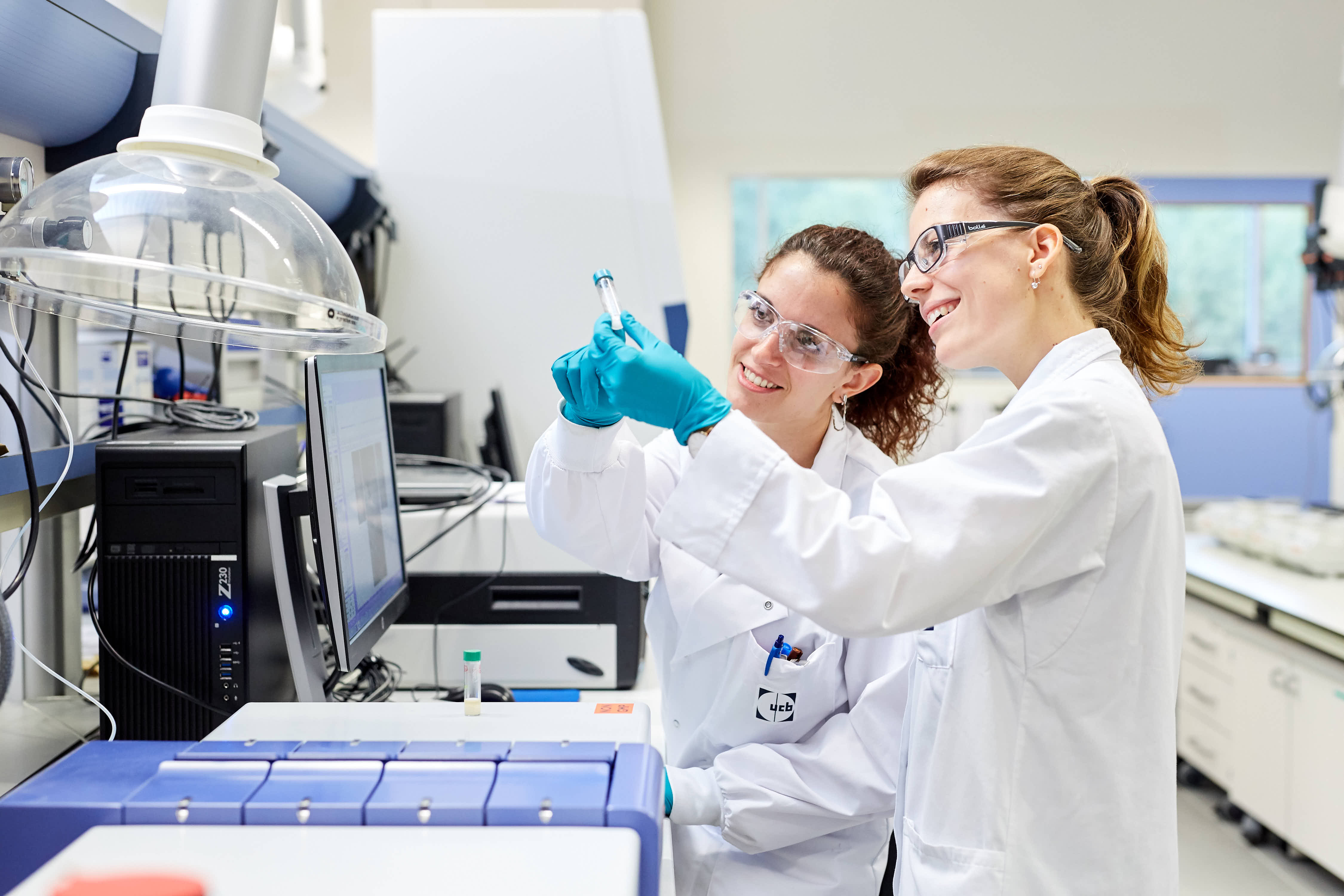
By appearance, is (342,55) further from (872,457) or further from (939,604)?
(939,604)

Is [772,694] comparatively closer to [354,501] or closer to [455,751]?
[455,751]

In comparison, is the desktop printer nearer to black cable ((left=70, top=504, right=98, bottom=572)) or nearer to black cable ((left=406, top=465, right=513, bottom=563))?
black cable ((left=406, top=465, right=513, bottom=563))

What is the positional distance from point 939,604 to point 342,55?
14.3 ft

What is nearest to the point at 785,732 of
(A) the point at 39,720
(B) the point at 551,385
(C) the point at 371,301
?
(A) the point at 39,720

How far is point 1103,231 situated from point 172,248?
96 cm

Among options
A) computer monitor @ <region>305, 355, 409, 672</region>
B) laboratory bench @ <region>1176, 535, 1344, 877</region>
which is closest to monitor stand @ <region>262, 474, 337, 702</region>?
computer monitor @ <region>305, 355, 409, 672</region>

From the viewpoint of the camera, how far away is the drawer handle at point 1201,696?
10.0 feet

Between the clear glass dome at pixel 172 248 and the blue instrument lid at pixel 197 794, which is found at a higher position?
the clear glass dome at pixel 172 248

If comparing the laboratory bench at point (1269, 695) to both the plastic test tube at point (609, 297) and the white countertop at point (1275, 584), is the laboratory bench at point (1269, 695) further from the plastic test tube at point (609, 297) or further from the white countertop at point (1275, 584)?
the plastic test tube at point (609, 297)

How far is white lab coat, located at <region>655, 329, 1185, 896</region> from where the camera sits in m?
0.92

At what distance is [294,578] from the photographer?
1.24 metres

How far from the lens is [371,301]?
8.16ft

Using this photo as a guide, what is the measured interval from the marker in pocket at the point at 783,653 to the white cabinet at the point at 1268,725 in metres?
1.49

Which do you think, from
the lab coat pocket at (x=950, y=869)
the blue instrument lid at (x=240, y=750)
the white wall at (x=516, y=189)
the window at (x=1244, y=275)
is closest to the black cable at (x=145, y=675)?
the blue instrument lid at (x=240, y=750)
